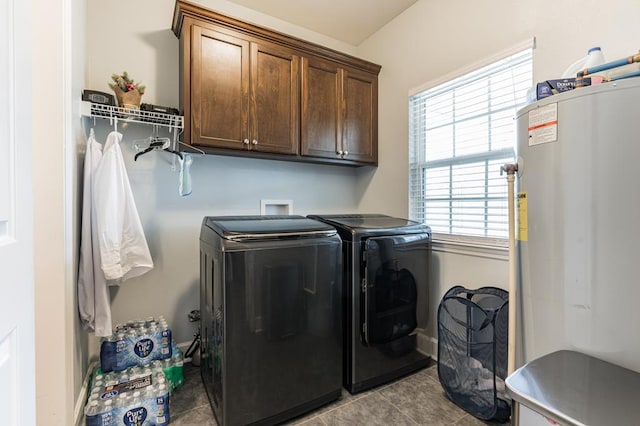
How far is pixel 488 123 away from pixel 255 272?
5.82 feet

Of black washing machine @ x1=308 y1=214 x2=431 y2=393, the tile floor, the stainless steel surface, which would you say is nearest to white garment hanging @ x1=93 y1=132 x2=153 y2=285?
the tile floor

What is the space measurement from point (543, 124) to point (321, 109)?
1726mm

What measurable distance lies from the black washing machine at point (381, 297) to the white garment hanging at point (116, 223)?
3.99ft

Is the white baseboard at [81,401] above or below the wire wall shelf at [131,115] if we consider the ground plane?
below

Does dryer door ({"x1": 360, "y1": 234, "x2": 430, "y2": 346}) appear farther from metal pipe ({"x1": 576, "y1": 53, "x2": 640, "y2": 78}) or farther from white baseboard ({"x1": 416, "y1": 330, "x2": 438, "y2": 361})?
metal pipe ({"x1": 576, "y1": 53, "x2": 640, "y2": 78})

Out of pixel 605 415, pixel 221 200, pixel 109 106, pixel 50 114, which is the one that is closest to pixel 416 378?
pixel 605 415

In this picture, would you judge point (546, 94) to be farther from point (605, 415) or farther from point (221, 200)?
point (221, 200)

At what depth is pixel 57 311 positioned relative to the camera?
1.31 metres

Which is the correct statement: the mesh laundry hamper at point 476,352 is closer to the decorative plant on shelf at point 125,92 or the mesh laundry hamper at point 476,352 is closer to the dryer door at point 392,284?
the dryer door at point 392,284

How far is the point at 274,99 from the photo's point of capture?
2.22m

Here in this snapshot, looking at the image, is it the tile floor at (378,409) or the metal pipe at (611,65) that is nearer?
the metal pipe at (611,65)

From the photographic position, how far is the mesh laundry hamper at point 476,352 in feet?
5.10

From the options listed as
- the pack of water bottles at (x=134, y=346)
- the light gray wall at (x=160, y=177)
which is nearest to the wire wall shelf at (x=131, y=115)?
the light gray wall at (x=160, y=177)

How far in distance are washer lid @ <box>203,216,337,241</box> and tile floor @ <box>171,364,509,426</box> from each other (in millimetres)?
1020
